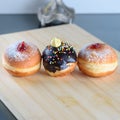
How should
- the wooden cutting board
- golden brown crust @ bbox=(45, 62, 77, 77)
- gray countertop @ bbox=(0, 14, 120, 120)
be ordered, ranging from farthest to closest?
gray countertop @ bbox=(0, 14, 120, 120)
golden brown crust @ bbox=(45, 62, 77, 77)
the wooden cutting board

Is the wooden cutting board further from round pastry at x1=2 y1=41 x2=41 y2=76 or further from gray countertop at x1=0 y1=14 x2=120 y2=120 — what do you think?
gray countertop at x1=0 y1=14 x2=120 y2=120

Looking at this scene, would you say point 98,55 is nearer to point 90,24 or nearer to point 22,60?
point 22,60

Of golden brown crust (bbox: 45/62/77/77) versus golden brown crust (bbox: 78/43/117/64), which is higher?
golden brown crust (bbox: 78/43/117/64)

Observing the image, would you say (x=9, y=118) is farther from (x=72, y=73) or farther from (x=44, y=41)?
(x=44, y=41)

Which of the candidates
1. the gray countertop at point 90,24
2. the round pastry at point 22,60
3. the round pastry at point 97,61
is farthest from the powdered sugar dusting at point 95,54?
the gray countertop at point 90,24

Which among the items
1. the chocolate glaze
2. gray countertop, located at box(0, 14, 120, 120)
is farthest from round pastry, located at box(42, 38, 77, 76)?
gray countertop, located at box(0, 14, 120, 120)

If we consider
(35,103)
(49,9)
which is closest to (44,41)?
(35,103)
